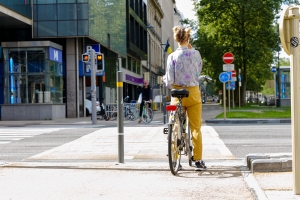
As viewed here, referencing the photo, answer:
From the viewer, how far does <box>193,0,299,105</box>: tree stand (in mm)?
52625

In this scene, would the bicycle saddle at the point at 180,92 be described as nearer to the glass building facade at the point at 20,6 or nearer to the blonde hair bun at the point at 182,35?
the blonde hair bun at the point at 182,35

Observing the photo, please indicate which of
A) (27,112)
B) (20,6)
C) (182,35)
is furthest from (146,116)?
(182,35)

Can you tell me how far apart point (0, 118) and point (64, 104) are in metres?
3.80

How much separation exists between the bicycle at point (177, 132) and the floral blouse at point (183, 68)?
254mm

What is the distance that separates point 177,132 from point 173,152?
0.29 m

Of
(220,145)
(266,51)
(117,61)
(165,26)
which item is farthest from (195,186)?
(165,26)

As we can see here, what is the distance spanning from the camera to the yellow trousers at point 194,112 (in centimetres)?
779

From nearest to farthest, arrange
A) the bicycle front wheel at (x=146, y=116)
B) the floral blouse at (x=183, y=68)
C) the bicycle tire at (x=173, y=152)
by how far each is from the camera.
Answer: the bicycle tire at (x=173, y=152) → the floral blouse at (x=183, y=68) → the bicycle front wheel at (x=146, y=116)

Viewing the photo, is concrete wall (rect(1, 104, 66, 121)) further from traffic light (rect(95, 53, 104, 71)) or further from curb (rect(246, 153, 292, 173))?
curb (rect(246, 153, 292, 173))

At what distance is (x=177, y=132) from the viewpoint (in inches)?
301

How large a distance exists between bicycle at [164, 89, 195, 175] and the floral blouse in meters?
0.25

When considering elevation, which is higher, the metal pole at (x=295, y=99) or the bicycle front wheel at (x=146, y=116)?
the metal pole at (x=295, y=99)

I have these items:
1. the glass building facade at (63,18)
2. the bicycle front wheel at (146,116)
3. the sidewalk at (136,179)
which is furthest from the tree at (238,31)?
the sidewalk at (136,179)

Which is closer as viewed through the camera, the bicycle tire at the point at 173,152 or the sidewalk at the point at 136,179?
the sidewalk at the point at 136,179
